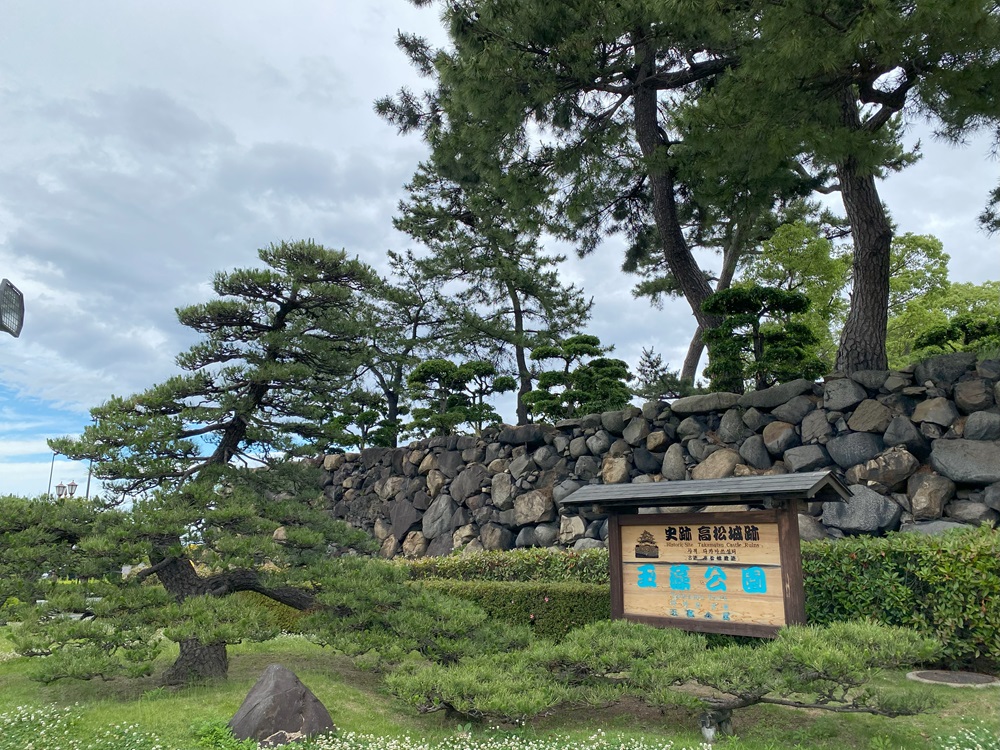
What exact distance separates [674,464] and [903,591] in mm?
4330

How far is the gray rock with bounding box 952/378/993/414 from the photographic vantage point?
8.34 m

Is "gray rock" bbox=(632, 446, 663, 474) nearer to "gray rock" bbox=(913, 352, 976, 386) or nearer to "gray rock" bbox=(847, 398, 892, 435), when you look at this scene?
"gray rock" bbox=(847, 398, 892, 435)

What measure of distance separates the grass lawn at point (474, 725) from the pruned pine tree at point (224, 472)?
34cm

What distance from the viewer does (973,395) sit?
331 inches

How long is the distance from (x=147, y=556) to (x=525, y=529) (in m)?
6.44

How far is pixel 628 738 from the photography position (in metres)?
4.29

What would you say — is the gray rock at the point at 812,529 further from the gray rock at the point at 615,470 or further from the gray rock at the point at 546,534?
the gray rock at the point at 546,534

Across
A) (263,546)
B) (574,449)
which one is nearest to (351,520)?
(574,449)

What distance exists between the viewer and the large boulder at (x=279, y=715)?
4.27m

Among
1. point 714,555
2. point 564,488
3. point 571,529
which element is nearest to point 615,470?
point 564,488

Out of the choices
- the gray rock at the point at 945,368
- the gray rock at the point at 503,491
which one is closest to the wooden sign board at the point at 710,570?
the gray rock at the point at 945,368

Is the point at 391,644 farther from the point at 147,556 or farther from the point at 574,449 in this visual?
the point at 574,449

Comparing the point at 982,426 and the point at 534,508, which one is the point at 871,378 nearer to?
the point at 982,426

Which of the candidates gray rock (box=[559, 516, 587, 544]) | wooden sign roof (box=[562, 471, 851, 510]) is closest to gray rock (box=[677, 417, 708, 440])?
gray rock (box=[559, 516, 587, 544])
